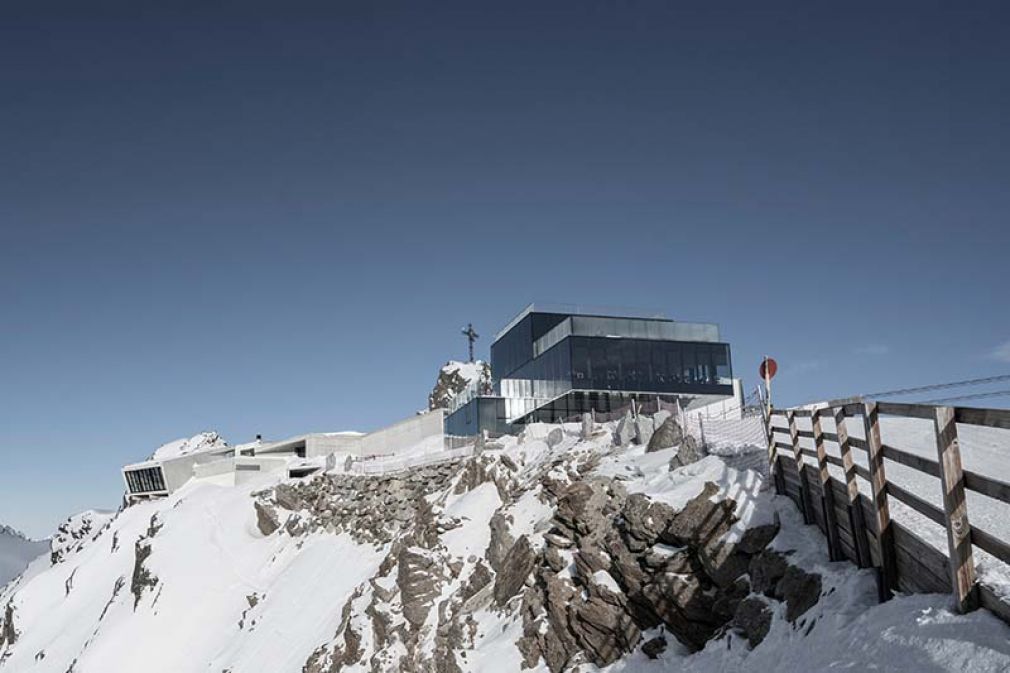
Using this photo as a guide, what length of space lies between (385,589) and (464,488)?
6345 mm

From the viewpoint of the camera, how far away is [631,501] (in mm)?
17891

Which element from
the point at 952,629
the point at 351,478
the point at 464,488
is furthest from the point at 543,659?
the point at 351,478

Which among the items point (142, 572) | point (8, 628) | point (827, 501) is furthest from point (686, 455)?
point (8, 628)

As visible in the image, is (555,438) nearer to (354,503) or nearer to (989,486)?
(354,503)

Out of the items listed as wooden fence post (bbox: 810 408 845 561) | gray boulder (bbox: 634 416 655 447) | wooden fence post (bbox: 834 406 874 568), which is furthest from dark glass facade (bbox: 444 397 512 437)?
wooden fence post (bbox: 834 406 874 568)

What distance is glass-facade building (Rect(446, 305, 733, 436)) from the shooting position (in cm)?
4725

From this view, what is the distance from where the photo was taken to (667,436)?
2391 cm

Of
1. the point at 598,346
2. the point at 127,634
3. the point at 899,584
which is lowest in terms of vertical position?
the point at 127,634

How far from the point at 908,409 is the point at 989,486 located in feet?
5.90

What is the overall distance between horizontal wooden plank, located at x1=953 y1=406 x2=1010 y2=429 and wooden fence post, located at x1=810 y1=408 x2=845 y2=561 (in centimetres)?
508

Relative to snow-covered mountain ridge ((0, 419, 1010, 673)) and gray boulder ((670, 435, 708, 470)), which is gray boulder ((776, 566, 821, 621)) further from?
gray boulder ((670, 435, 708, 470))

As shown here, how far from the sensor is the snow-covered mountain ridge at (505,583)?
10.6 metres

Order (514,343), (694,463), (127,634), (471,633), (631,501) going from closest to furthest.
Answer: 1. (631,501)
2. (694,463)
3. (471,633)
4. (127,634)
5. (514,343)

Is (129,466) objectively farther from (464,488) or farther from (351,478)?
(464,488)
